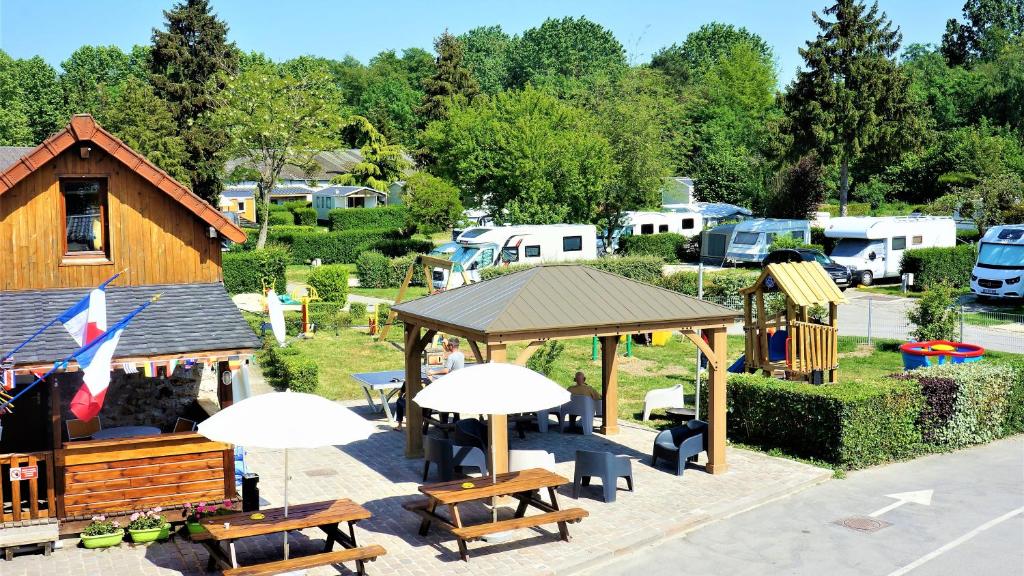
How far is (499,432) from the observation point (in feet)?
43.6

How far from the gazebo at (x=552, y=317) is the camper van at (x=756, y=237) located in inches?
1033

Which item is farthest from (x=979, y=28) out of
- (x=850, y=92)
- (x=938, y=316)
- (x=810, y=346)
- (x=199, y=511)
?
(x=199, y=511)

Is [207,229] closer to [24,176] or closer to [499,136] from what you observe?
[24,176]

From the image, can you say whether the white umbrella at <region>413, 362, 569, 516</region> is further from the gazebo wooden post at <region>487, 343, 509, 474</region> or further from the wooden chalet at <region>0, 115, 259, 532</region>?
the wooden chalet at <region>0, 115, 259, 532</region>

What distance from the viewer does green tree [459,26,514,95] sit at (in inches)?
4835

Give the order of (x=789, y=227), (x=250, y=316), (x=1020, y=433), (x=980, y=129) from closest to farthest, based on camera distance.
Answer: (x=1020, y=433), (x=250, y=316), (x=789, y=227), (x=980, y=129)

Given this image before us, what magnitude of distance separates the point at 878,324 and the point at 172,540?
898 inches

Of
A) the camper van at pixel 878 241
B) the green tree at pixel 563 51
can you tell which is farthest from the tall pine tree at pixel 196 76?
the green tree at pixel 563 51

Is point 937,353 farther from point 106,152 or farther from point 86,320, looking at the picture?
point 86,320

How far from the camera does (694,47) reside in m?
132

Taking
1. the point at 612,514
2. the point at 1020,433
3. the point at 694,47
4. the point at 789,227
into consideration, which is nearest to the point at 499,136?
the point at 789,227

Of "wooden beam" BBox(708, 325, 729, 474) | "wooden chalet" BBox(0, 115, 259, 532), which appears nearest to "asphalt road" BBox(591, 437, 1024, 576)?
"wooden beam" BBox(708, 325, 729, 474)

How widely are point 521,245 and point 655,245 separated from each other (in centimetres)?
908

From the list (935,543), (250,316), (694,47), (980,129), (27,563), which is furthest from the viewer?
(694,47)
